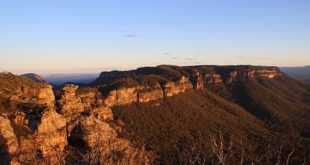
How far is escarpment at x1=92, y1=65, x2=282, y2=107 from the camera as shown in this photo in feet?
323

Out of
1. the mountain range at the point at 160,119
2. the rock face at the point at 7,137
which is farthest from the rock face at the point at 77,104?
the rock face at the point at 7,137

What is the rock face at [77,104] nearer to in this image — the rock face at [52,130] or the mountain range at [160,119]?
the mountain range at [160,119]

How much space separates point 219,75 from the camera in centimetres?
15788

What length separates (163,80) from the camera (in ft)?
397

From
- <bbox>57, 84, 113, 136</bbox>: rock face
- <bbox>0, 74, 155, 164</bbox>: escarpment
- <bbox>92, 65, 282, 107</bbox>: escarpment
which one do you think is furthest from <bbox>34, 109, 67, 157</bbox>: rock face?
<bbox>92, 65, 282, 107</bbox>: escarpment

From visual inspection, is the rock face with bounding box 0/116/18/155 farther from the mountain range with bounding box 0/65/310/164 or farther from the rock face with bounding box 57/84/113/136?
the rock face with bounding box 57/84/113/136

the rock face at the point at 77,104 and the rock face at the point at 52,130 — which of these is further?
the rock face at the point at 77,104

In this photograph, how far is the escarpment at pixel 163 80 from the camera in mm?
98550

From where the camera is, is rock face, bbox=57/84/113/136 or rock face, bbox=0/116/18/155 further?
rock face, bbox=57/84/113/136

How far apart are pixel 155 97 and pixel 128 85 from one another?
10.1 meters

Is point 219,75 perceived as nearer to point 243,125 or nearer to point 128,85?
point 243,125

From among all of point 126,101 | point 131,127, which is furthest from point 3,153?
point 126,101

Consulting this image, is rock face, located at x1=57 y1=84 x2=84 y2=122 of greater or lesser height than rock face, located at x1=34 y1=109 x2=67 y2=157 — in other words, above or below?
above

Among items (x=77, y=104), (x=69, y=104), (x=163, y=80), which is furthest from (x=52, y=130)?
(x=163, y=80)
